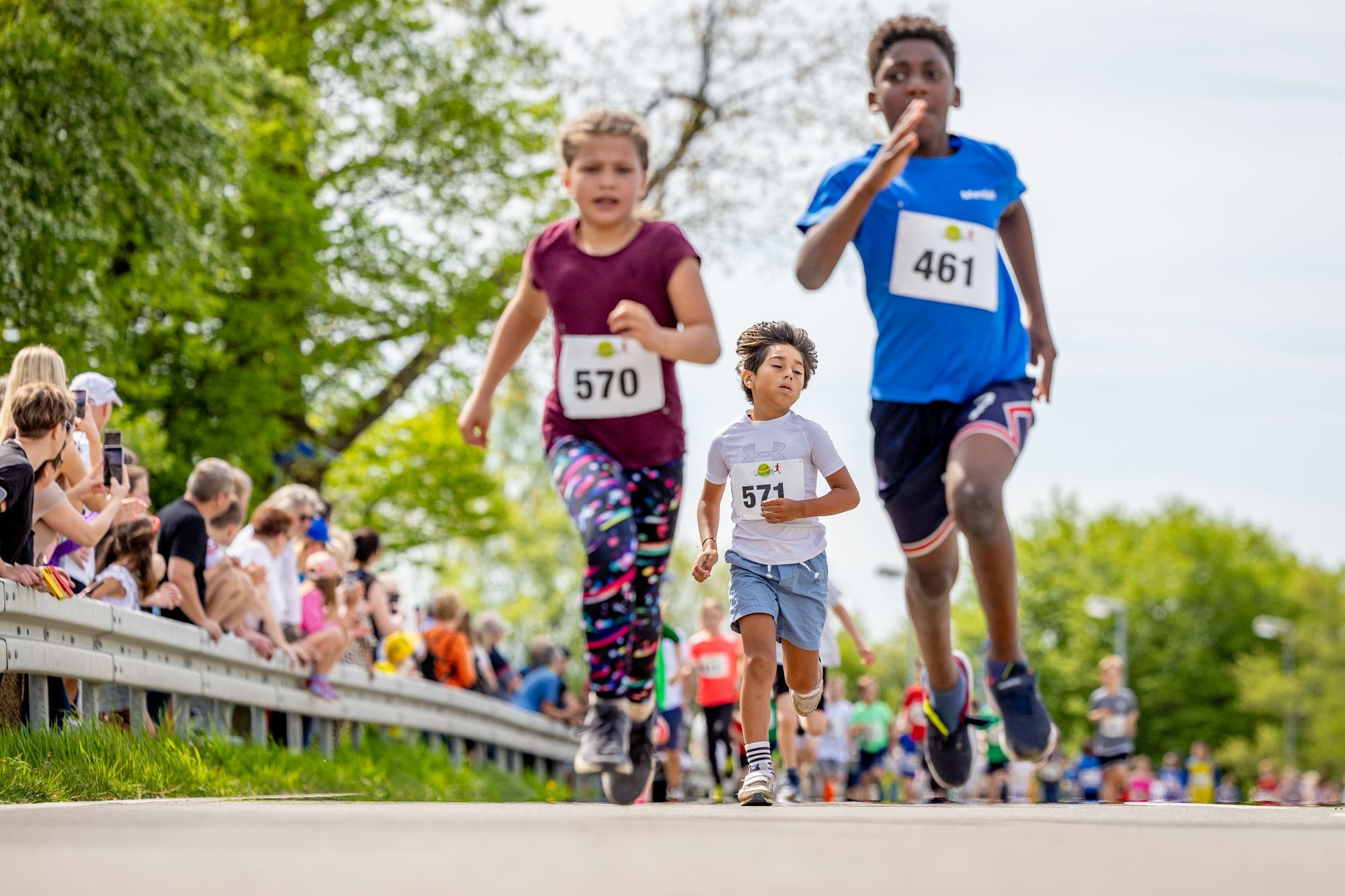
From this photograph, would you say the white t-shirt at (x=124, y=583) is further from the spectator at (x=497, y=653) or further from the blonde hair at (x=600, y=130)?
the spectator at (x=497, y=653)

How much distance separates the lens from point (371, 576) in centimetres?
1412

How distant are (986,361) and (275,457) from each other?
61.1 feet

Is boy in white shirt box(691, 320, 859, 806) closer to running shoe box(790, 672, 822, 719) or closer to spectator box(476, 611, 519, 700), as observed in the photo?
running shoe box(790, 672, 822, 719)

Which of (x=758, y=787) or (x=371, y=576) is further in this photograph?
(x=371, y=576)

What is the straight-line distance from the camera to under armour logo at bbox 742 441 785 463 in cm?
611

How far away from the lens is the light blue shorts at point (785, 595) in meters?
6.05

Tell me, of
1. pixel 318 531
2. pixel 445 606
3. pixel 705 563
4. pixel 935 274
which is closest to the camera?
pixel 705 563

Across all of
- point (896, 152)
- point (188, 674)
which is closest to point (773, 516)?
point (896, 152)

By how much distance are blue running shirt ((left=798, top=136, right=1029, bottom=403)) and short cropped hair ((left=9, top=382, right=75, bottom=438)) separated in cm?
302

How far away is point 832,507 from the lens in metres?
5.97

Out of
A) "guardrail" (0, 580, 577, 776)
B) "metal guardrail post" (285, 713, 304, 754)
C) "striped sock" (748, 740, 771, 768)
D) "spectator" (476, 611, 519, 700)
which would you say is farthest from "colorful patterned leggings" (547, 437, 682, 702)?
"spectator" (476, 611, 519, 700)

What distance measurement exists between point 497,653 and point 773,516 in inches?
557

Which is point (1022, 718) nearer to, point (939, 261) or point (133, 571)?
point (939, 261)

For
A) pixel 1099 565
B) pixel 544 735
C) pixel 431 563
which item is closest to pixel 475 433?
pixel 544 735
